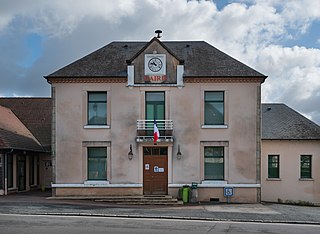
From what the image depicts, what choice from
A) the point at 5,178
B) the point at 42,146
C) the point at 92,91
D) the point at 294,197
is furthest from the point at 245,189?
the point at 42,146

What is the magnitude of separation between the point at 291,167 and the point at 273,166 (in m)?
1.10

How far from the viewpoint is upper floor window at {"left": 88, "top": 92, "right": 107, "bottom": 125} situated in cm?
2734

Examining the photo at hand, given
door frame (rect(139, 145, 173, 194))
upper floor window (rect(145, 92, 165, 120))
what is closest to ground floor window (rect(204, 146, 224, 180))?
door frame (rect(139, 145, 173, 194))

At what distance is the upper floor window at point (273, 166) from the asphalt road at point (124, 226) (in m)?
12.9

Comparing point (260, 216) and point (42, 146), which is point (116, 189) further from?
point (42, 146)

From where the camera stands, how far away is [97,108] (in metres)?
27.4

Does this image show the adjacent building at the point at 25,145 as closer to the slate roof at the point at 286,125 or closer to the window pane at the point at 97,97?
the window pane at the point at 97,97

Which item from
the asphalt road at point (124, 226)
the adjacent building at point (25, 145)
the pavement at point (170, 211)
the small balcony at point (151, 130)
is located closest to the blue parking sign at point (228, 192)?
the pavement at point (170, 211)

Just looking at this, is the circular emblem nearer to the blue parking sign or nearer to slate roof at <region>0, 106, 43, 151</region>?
the blue parking sign

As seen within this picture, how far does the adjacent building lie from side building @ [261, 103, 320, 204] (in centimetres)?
1534

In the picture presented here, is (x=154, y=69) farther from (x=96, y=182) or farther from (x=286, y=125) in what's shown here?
(x=286, y=125)

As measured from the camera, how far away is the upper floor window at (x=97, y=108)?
89.7ft

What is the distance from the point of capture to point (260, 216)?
69.1 feet

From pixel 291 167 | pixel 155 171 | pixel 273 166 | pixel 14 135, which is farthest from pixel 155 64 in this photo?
pixel 291 167
